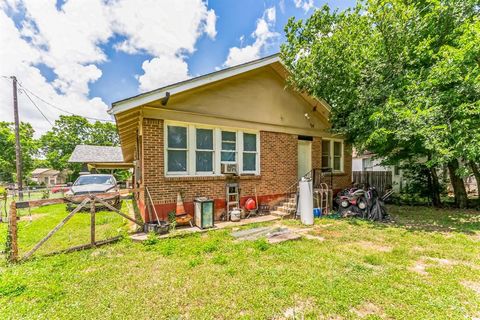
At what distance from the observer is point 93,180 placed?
38.6ft

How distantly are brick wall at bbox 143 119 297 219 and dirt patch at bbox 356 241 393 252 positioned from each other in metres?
3.91

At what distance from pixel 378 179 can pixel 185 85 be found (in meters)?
12.5

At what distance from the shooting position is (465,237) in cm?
580

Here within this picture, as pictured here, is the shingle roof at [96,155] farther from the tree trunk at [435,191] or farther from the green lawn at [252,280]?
the tree trunk at [435,191]

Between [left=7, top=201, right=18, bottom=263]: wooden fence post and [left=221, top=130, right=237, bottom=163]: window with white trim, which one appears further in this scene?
[left=221, top=130, right=237, bottom=163]: window with white trim

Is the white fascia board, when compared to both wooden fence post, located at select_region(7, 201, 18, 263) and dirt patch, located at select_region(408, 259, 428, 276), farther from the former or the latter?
dirt patch, located at select_region(408, 259, 428, 276)

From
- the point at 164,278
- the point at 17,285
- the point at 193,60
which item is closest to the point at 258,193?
the point at 164,278

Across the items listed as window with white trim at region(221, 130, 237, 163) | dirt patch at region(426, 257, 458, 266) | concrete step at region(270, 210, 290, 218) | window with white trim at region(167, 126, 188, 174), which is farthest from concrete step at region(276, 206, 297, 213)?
dirt patch at region(426, 257, 458, 266)

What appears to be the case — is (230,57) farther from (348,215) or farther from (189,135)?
(348,215)

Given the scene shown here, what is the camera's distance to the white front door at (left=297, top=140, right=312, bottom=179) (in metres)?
10.0

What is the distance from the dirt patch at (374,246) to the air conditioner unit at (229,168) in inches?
168

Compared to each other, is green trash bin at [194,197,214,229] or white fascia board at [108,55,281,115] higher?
white fascia board at [108,55,281,115]

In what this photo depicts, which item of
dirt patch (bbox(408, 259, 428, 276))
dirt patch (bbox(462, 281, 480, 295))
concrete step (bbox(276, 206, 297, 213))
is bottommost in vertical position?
dirt patch (bbox(408, 259, 428, 276))

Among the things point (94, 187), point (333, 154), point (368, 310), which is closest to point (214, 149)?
point (368, 310)
